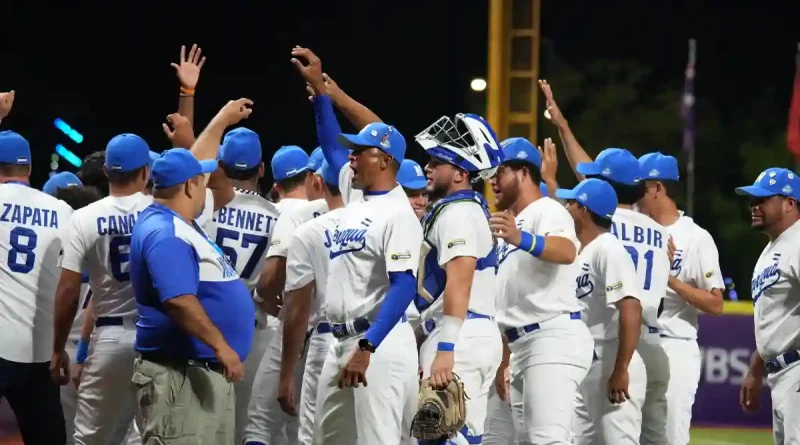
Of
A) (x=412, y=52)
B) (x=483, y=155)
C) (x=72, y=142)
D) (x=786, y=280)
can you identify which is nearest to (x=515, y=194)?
(x=483, y=155)

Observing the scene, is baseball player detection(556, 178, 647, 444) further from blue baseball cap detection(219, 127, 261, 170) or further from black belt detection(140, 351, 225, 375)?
black belt detection(140, 351, 225, 375)

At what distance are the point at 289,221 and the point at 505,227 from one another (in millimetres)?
1725

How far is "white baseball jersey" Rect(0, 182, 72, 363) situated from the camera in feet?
23.5

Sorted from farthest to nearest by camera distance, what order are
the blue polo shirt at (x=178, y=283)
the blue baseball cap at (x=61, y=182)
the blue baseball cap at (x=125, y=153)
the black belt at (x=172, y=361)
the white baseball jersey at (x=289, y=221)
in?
the blue baseball cap at (x=61, y=182)
the white baseball jersey at (x=289, y=221)
the blue baseball cap at (x=125, y=153)
the black belt at (x=172, y=361)
the blue polo shirt at (x=178, y=283)

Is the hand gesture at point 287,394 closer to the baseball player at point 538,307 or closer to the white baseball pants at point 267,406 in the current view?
the white baseball pants at point 267,406

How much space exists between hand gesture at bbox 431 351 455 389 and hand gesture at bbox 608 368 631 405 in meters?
1.80

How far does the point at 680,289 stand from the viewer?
8.23 m

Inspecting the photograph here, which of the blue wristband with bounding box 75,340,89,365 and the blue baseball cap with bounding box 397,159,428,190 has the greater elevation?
the blue baseball cap with bounding box 397,159,428,190

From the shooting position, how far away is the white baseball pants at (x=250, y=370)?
7.81 metres

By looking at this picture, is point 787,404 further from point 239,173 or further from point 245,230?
point 239,173

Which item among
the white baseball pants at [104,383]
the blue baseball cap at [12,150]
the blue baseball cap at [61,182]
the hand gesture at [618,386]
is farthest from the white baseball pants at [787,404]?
the blue baseball cap at [61,182]

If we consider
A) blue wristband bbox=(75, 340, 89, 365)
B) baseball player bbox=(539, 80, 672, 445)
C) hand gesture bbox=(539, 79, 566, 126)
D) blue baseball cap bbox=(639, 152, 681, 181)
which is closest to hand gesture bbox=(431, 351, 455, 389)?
baseball player bbox=(539, 80, 672, 445)

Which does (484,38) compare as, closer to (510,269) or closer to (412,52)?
(412,52)

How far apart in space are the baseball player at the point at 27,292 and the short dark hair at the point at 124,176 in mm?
527
